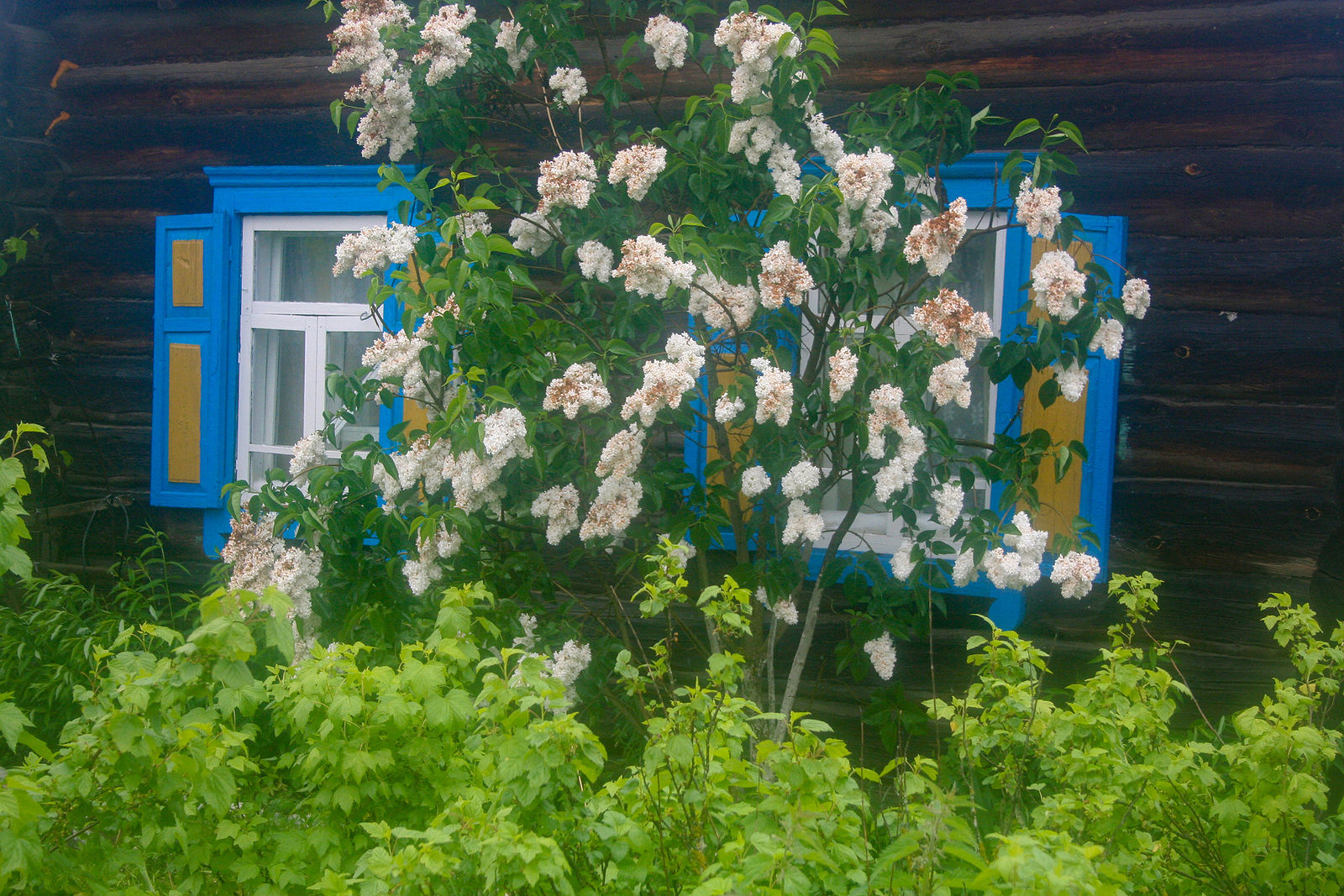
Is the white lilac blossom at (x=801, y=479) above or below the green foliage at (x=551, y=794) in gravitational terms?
above

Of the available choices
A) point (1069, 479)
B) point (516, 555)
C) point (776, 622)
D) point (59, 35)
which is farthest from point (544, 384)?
point (59, 35)

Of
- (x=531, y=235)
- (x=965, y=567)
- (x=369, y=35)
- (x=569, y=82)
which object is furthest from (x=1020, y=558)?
(x=369, y=35)

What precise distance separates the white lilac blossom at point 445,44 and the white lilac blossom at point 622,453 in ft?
4.52

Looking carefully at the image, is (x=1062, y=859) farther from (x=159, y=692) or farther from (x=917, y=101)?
(x=917, y=101)

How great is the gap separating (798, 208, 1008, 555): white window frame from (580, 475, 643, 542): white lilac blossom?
3.04 ft

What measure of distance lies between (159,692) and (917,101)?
256 cm

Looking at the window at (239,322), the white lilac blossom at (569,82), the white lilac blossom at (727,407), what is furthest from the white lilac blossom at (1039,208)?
the window at (239,322)

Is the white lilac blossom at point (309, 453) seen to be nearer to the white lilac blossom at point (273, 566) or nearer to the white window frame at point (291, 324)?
the white lilac blossom at point (273, 566)

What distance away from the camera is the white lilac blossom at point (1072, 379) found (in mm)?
2830

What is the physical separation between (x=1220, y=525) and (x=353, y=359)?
3.70 metres

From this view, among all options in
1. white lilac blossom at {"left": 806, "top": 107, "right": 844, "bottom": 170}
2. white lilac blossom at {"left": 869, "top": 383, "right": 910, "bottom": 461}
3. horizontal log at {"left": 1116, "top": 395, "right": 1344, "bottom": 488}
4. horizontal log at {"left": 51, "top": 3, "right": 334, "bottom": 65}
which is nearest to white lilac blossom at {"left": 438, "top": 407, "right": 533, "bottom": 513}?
white lilac blossom at {"left": 869, "top": 383, "right": 910, "bottom": 461}

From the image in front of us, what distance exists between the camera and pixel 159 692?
184 centimetres

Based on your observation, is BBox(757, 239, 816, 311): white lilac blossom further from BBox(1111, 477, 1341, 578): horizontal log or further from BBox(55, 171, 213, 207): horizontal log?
BBox(55, 171, 213, 207): horizontal log

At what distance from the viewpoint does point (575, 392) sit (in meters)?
2.68
